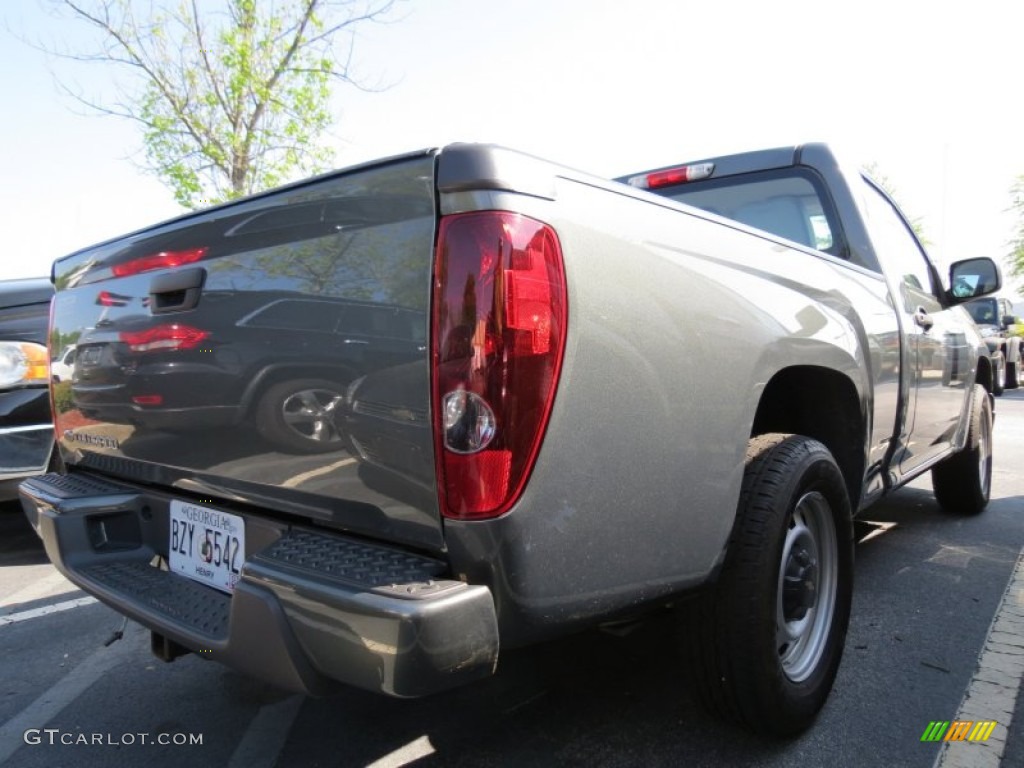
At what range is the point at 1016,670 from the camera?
8.46ft

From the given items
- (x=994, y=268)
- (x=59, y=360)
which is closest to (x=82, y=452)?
(x=59, y=360)

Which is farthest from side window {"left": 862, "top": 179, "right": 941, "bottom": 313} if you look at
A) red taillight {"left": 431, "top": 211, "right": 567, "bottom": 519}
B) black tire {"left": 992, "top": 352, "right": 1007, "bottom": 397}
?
black tire {"left": 992, "top": 352, "right": 1007, "bottom": 397}

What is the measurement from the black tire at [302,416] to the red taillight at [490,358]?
1.02 ft

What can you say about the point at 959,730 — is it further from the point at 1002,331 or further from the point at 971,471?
the point at 1002,331

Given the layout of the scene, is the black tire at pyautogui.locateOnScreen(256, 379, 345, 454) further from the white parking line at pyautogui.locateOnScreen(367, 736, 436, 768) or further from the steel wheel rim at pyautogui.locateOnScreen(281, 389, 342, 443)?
the white parking line at pyautogui.locateOnScreen(367, 736, 436, 768)

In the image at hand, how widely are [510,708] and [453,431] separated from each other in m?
1.32

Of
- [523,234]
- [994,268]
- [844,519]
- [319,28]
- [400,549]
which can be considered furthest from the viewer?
[319,28]

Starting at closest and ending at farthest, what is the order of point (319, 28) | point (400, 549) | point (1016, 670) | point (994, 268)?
point (400, 549)
point (1016, 670)
point (994, 268)
point (319, 28)

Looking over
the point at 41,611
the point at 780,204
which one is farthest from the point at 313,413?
the point at 41,611

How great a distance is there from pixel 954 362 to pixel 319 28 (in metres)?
11.5

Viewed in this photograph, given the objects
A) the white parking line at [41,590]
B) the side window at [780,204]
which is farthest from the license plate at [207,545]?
the side window at [780,204]

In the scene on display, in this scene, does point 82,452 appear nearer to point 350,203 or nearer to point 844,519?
point 350,203

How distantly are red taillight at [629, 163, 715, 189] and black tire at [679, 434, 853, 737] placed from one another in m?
1.68

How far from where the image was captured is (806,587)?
223cm
